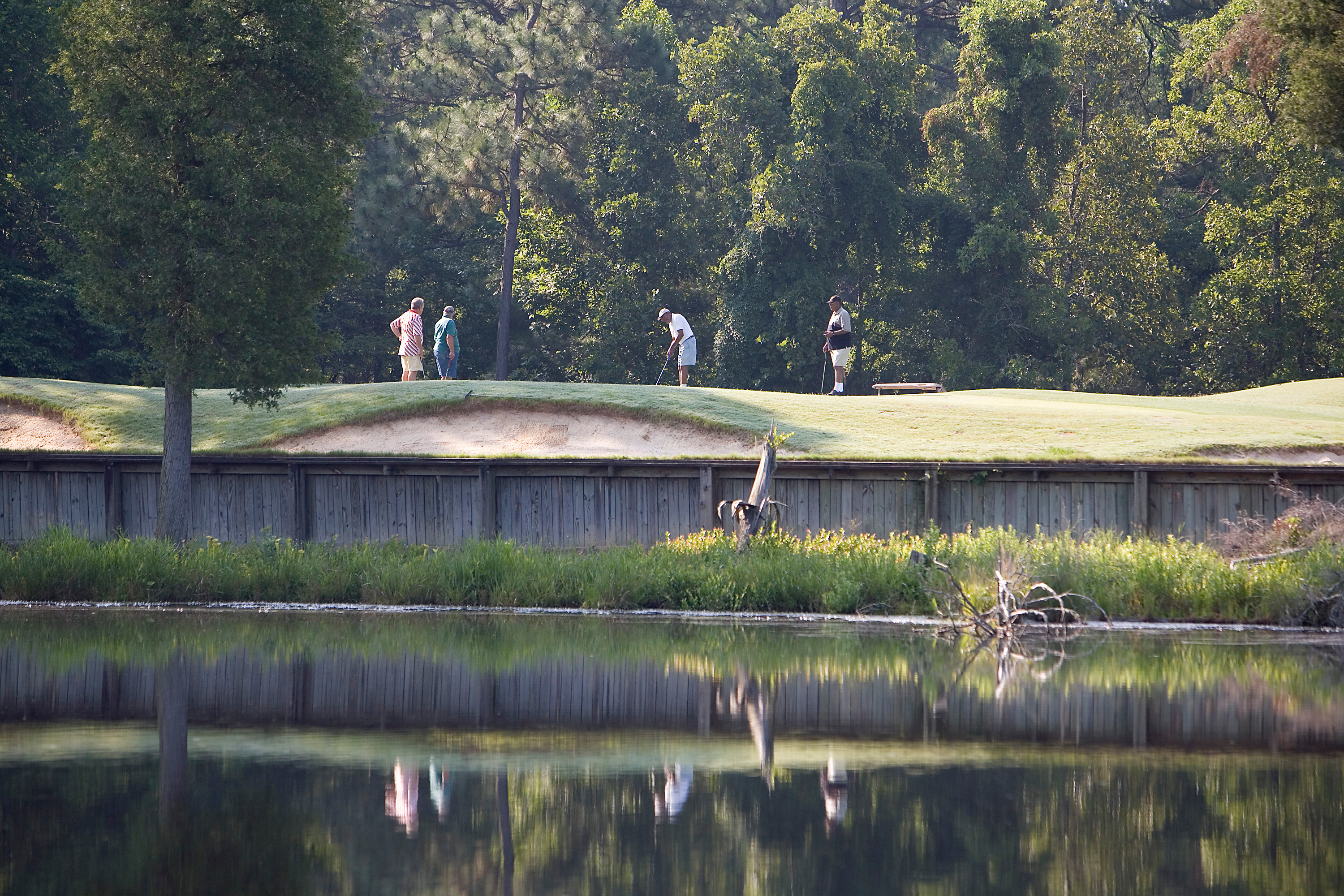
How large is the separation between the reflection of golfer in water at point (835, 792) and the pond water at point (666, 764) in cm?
3

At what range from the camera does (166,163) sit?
20.7 metres

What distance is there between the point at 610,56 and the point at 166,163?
27.5m

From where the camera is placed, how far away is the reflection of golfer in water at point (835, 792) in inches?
328

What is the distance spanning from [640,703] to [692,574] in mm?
6291

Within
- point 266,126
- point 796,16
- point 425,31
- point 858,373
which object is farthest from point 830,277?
point 266,126

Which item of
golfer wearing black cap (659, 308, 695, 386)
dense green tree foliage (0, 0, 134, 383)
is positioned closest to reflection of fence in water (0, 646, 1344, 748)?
golfer wearing black cap (659, 308, 695, 386)

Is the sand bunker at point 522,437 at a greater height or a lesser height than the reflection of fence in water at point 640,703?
greater

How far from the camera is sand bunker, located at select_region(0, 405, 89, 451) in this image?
24875 mm

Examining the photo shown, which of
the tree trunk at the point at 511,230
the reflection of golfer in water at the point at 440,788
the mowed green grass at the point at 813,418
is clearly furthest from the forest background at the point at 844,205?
the reflection of golfer in water at the point at 440,788

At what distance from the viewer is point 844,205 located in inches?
1766

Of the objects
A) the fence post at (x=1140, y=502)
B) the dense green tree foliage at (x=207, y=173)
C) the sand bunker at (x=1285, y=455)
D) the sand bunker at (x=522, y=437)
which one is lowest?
the fence post at (x=1140, y=502)

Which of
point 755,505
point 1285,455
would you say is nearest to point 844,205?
point 1285,455

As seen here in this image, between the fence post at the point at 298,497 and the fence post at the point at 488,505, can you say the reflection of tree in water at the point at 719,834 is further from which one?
the fence post at the point at 298,497

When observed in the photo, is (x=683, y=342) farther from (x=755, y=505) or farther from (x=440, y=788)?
(x=440, y=788)
